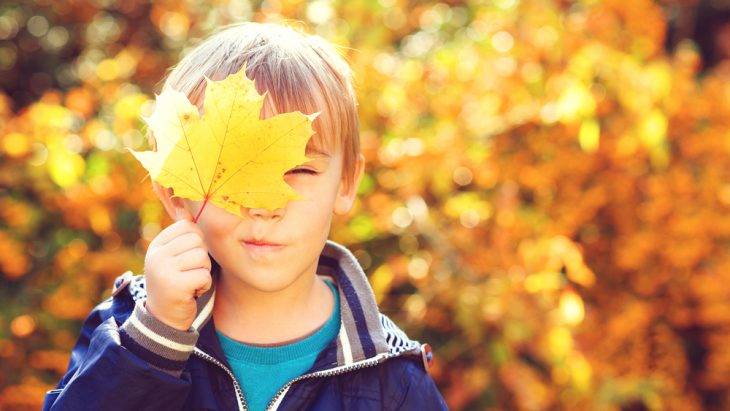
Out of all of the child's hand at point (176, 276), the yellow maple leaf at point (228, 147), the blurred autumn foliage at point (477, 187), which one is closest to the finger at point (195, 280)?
the child's hand at point (176, 276)

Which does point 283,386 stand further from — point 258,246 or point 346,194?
point 346,194

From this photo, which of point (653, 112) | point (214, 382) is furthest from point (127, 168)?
point (653, 112)

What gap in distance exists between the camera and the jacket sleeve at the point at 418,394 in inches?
63.9

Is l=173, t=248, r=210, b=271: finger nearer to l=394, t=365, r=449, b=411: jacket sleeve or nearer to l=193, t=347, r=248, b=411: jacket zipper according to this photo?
l=193, t=347, r=248, b=411: jacket zipper

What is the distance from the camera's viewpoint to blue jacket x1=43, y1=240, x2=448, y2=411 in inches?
56.7

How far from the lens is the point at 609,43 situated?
3316mm

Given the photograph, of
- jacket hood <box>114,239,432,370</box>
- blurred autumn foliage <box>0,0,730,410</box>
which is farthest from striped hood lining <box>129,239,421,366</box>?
blurred autumn foliage <box>0,0,730,410</box>

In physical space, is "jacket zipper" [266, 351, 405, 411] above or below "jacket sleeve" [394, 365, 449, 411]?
above

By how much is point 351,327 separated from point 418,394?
6.6 inches

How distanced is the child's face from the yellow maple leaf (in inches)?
2.7

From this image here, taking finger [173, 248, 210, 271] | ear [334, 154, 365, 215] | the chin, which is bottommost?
the chin

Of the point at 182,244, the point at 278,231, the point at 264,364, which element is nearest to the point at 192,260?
the point at 182,244

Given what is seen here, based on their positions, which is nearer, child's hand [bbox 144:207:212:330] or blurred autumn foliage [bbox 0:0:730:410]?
child's hand [bbox 144:207:212:330]

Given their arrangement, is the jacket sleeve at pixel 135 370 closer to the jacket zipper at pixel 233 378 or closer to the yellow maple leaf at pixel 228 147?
the jacket zipper at pixel 233 378
